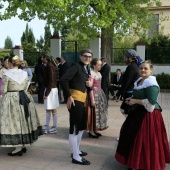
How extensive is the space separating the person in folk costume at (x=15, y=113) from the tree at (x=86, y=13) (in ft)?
19.1

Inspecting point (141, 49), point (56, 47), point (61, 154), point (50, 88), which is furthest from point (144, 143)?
point (141, 49)

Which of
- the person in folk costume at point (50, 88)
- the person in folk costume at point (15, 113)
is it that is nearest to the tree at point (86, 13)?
the person in folk costume at point (50, 88)

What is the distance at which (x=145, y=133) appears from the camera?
4027 mm

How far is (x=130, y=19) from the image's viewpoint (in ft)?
39.1

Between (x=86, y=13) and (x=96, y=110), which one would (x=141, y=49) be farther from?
Answer: (x=96, y=110)

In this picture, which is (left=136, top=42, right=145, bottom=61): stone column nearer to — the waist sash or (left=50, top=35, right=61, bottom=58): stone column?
(left=50, top=35, right=61, bottom=58): stone column

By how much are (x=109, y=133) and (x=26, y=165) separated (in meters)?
2.49

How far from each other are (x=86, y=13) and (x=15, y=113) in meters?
7.83

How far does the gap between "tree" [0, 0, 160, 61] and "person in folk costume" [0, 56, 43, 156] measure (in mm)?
5818

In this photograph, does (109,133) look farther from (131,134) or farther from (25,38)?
(25,38)

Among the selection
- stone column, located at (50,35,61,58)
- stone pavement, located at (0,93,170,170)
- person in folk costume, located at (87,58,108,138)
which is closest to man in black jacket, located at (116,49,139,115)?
person in folk costume, located at (87,58,108,138)

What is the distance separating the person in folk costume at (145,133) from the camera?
3980 mm

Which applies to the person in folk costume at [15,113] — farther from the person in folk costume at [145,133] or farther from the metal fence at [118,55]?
the metal fence at [118,55]

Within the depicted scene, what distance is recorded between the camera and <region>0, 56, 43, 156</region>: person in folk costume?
4844 mm
